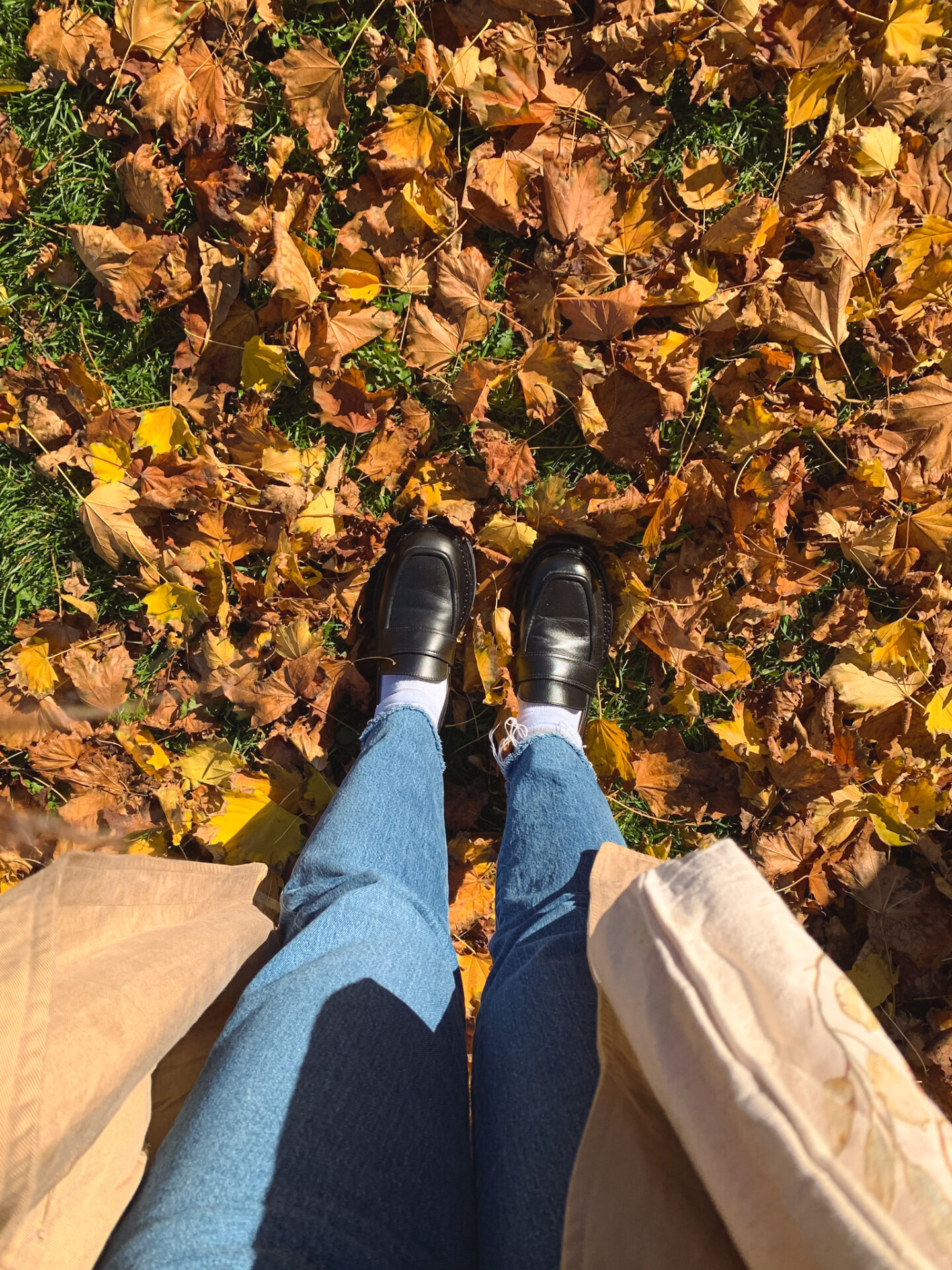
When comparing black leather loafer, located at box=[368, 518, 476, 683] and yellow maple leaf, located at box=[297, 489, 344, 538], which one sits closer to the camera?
yellow maple leaf, located at box=[297, 489, 344, 538]

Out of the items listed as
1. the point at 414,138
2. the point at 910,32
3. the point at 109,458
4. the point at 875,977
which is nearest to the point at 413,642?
the point at 109,458

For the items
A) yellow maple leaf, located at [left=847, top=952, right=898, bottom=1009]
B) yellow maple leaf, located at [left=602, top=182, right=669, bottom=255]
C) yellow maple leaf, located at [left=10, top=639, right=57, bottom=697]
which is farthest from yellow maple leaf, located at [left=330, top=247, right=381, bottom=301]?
yellow maple leaf, located at [left=847, top=952, right=898, bottom=1009]

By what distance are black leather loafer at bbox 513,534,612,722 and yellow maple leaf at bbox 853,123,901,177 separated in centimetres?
83

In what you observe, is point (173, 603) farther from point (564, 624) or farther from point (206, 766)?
point (564, 624)

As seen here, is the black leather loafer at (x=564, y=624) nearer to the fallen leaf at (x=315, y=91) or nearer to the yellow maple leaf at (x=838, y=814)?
the yellow maple leaf at (x=838, y=814)

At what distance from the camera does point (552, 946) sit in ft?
3.06

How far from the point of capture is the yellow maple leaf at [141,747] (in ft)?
4.68

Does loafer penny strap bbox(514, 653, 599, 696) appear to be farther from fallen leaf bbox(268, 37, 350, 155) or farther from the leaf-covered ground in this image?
fallen leaf bbox(268, 37, 350, 155)

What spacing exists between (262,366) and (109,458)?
0.33m

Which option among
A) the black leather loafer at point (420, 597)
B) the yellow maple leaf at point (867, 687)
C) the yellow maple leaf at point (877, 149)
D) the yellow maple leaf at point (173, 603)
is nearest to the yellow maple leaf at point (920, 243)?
the yellow maple leaf at point (877, 149)

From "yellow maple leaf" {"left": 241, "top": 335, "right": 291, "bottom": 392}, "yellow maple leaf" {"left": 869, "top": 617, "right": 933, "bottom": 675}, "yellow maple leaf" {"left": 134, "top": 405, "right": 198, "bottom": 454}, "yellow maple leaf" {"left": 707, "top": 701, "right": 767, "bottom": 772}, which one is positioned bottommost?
"yellow maple leaf" {"left": 707, "top": 701, "right": 767, "bottom": 772}

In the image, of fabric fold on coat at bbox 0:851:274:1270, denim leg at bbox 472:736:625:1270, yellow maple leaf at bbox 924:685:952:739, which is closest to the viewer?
fabric fold on coat at bbox 0:851:274:1270

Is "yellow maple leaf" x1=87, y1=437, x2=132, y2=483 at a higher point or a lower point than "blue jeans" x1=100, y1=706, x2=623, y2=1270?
higher

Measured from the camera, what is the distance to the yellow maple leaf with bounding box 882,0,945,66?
1281mm
